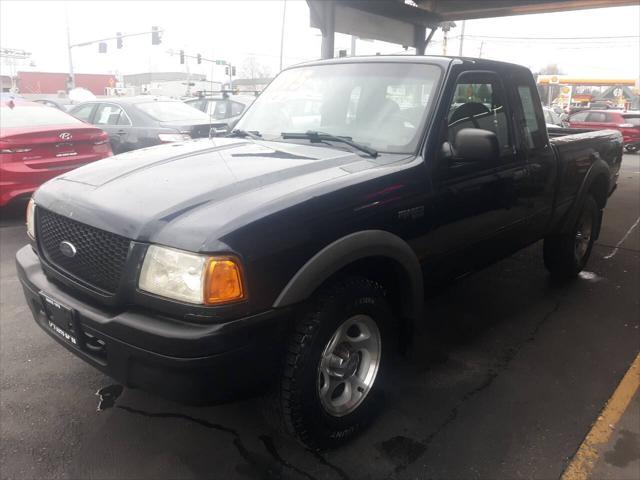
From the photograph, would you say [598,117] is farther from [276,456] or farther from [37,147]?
[276,456]

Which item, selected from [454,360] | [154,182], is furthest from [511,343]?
[154,182]

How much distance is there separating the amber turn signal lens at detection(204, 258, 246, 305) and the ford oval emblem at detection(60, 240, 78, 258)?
0.80 m

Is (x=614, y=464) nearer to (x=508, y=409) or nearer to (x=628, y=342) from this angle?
(x=508, y=409)

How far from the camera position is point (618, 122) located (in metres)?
19.4

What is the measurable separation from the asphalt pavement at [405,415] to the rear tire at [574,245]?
0.66 metres

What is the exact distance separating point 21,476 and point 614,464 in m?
2.81

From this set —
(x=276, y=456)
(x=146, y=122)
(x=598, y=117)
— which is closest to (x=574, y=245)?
(x=276, y=456)

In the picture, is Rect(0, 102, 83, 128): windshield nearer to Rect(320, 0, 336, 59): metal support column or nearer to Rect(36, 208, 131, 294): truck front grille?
Rect(320, 0, 336, 59): metal support column

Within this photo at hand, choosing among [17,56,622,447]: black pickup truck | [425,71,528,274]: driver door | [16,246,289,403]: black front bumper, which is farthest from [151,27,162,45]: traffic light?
[16,246,289,403]: black front bumper

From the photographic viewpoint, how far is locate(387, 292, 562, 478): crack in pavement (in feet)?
9.07

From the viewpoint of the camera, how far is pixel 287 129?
3.57 metres

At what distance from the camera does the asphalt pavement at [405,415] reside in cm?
259

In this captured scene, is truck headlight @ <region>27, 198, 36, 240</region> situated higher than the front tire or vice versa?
truck headlight @ <region>27, 198, 36, 240</region>

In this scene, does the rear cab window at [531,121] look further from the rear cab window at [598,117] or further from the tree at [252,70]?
the tree at [252,70]
